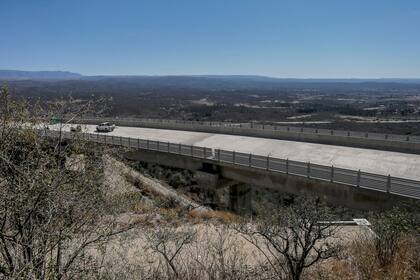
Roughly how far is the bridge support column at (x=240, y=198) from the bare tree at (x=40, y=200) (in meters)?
18.5

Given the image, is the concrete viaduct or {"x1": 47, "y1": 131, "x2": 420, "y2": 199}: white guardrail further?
the concrete viaduct

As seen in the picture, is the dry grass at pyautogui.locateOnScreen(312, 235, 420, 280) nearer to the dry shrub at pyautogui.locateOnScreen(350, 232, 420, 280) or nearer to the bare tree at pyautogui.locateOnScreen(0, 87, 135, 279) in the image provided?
the dry shrub at pyautogui.locateOnScreen(350, 232, 420, 280)

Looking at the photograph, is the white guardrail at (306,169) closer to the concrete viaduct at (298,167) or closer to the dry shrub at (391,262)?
the concrete viaduct at (298,167)

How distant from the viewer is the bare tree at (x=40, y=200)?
5.77m

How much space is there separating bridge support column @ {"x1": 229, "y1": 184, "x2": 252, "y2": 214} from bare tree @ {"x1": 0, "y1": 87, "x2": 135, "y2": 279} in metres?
18.5

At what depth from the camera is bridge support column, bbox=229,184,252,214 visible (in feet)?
88.7

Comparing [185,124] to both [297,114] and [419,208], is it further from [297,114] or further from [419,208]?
[297,114]

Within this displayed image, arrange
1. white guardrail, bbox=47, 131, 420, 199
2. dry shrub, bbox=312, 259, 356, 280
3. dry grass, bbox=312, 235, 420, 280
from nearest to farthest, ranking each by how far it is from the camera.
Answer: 1. dry grass, bbox=312, 235, 420, 280
2. dry shrub, bbox=312, 259, 356, 280
3. white guardrail, bbox=47, 131, 420, 199

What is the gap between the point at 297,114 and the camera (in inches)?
4641

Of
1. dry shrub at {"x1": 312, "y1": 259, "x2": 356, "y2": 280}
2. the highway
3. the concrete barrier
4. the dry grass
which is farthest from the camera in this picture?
the concrete barrier

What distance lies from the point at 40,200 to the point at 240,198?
21893mm

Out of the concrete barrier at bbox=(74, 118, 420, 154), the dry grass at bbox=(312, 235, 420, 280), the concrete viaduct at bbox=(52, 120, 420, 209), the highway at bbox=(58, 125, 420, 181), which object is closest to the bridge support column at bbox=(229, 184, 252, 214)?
the concrete viaduct at bbox=(52, 120, 420, 209)

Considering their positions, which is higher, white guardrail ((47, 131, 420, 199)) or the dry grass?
the dry grass

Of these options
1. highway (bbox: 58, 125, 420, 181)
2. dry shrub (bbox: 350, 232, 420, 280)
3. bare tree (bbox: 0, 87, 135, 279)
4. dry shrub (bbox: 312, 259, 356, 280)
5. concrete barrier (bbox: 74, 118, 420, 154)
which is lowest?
highway (bbox: 58, 125, 420, 181)
